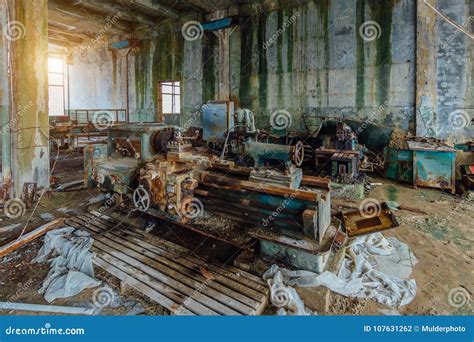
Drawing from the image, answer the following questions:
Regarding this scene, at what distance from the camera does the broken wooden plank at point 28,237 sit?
9.55 feet

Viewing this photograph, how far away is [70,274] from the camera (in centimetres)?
242

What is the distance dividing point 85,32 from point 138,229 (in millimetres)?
11229

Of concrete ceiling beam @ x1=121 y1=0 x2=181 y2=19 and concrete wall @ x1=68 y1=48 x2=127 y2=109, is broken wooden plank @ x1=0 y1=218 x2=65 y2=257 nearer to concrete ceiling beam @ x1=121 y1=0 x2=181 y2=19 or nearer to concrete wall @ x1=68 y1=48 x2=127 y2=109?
concrete ceiling beam @ x1=121 y1=0 x2=181 y2=19

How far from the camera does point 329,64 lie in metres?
7.27
